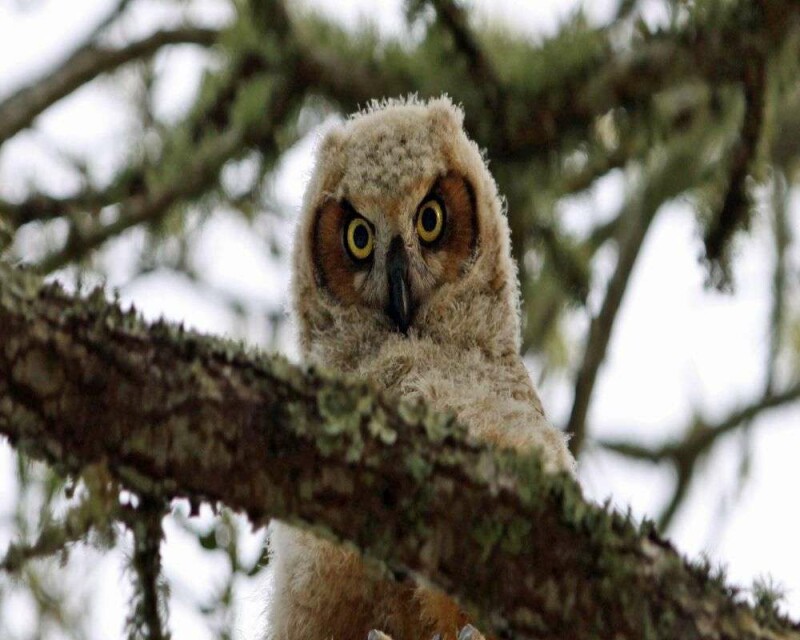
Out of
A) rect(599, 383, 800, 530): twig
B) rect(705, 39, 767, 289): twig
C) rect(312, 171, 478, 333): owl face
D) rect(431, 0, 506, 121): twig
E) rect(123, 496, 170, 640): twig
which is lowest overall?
rect(123, 496, 170, 640): twig

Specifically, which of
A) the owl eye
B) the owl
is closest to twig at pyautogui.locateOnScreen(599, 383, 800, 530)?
the owl

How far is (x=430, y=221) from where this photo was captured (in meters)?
3.48

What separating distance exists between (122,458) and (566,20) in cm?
314

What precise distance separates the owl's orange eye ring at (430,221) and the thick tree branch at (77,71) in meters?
1.47

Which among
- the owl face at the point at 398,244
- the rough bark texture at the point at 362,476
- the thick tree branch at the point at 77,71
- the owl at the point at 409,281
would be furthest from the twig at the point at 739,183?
the rough bark texture at the point at 362,476

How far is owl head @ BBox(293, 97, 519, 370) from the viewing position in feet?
10.9

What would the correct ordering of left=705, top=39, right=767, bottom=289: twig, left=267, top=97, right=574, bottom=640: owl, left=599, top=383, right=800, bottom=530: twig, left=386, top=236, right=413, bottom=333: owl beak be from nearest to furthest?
left=267, top=97, right=574, bottom=640: owl < left=386, top=236, right=413, bottom=333: owl beak < left=705, top=39, right=767, bottom=289: twig < left=599, top=383, right=800, bottom=530: twig

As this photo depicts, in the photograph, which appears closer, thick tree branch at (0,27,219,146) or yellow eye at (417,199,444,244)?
yellow eye at (417,199,444,244)

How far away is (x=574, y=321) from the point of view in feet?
15.9

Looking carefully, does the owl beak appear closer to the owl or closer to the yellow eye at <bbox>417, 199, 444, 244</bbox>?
the owl

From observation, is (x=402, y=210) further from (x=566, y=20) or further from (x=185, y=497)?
(x=185, y=497)

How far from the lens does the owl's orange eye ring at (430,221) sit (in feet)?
11.3

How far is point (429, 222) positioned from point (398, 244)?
17cm

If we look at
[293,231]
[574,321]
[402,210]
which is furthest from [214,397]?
[574,321]
